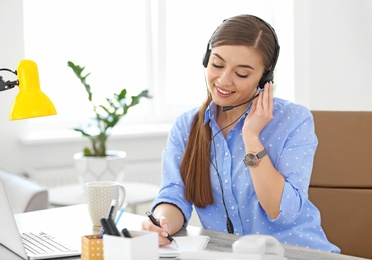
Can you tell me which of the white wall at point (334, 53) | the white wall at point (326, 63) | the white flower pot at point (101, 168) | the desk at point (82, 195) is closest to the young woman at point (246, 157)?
the desk at point (82, 195)

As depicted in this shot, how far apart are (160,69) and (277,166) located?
252 cm

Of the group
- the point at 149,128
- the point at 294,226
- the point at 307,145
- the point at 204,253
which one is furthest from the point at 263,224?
the point at 149,128

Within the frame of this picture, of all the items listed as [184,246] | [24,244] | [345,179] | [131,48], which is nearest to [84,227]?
[24,244]

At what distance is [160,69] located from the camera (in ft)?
14.2

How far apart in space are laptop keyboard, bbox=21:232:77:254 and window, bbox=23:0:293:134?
2337 millimetres

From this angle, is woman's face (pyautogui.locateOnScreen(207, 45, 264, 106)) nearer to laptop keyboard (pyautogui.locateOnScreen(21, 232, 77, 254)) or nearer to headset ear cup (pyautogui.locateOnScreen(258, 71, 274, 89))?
headset ear cup (pyautogui.locateOnScreen(258, 71, 274, 89))

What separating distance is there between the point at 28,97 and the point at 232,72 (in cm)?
57

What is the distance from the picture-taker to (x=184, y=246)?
1.56 meters

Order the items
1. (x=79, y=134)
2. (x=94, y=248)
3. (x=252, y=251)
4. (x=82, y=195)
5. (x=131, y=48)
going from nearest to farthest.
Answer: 1. (x=252, y=251)
2. (x=94, y=248)
3. (x=82, y=195)
4. (x=79, y=134)
5. (x=131, y=48)

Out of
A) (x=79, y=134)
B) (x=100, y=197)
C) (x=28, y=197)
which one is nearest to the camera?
(x=100, y=197)

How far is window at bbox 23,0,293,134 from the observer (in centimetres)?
402

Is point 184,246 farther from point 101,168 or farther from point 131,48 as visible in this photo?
point 131,48

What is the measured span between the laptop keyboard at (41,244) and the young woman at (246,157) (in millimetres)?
302

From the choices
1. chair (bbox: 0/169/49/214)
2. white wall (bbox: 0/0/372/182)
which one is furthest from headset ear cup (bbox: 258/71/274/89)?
white wall (bbox: 0/0/372/182)
